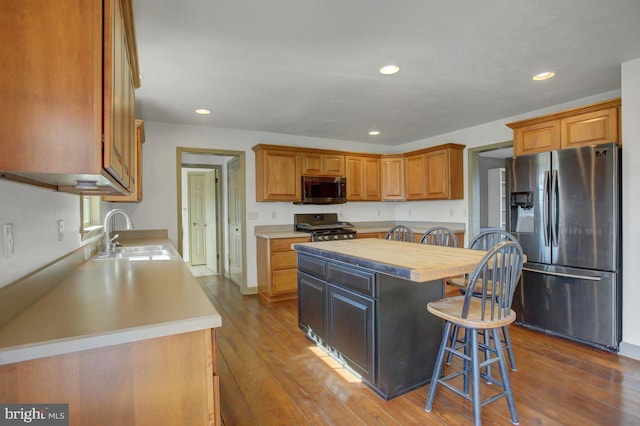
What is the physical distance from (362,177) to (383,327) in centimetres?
353

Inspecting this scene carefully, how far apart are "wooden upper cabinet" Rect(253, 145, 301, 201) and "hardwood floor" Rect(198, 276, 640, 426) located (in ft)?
6.87

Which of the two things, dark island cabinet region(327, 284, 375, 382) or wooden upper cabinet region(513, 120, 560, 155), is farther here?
wooden upper cabinet region(513, 120, 560, 155)

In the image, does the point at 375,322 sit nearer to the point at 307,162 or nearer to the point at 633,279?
the point at 633,279

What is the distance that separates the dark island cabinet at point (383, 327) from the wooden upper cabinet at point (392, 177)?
3.20m

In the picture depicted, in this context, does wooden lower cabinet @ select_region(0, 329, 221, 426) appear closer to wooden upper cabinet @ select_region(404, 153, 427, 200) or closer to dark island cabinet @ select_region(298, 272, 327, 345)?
dark island cabinet @ select_region(298, 272, 327, 345)

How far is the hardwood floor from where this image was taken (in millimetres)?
1868

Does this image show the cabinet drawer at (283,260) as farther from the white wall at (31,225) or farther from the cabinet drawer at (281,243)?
the white wall at (31,225)

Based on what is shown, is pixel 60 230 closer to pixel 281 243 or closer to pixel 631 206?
pixel 281 243

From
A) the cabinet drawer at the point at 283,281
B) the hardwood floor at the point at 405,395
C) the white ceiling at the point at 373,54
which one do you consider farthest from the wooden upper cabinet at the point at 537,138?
the cabinet drawer at the point at 283,281

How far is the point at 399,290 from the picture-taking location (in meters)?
2.09

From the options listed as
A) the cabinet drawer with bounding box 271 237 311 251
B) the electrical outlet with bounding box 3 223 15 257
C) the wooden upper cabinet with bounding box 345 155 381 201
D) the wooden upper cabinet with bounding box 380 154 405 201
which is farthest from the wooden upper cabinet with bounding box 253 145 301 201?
the electrical outlet with bounding box 3 223 15 257

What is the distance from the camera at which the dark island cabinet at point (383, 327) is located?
203cm

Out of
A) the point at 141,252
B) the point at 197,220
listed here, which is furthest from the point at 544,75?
the point at 197,220

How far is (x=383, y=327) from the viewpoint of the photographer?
2025 millimetres
